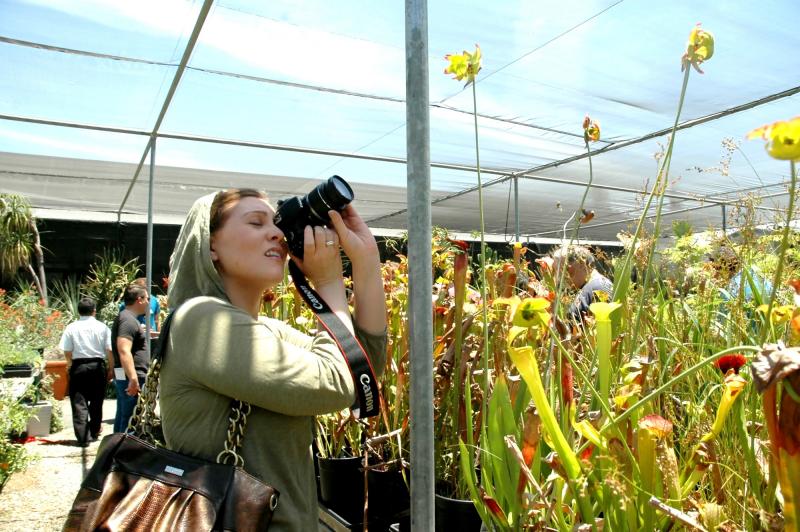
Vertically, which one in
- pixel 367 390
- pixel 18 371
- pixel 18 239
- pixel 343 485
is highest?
pixel 18 239

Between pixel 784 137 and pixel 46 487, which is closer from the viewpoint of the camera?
pixel 784 137

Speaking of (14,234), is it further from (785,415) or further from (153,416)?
(785,415)

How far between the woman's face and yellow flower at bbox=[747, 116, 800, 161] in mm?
843

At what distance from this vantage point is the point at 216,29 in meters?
3.39

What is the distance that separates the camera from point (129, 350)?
4.93m

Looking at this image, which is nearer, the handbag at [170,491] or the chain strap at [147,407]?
the handbag at [170,491]

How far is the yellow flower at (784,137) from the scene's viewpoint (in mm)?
525

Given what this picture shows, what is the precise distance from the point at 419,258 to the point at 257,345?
0.31 meters

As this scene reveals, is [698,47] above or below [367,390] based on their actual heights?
above

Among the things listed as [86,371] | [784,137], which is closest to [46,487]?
[86,371]

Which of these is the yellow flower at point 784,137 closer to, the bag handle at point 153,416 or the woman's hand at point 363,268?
the woman's hand at point 363,268

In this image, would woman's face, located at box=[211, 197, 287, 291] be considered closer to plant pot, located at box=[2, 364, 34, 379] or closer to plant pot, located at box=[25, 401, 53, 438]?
plant pot, located at box=[25, 401, 53, 438]

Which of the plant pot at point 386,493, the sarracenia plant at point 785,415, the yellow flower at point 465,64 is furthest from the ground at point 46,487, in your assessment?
the sarracenia plant at point 785,415

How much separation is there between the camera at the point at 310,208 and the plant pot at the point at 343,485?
2.52ft
